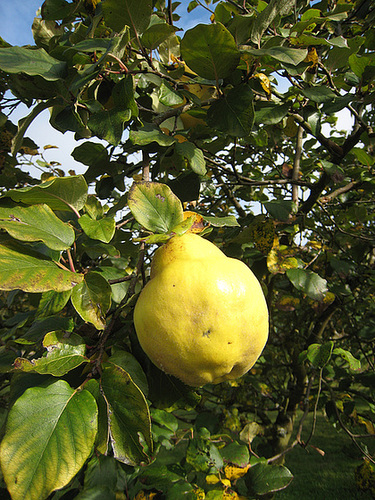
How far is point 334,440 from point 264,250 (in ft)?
→ 14.1

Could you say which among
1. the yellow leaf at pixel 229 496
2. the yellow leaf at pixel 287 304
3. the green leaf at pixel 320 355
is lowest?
the yellow leaf at pixel 229 496

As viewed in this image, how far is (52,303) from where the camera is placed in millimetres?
723

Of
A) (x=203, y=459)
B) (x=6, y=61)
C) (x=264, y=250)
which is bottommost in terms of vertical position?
(x=203, y=459)

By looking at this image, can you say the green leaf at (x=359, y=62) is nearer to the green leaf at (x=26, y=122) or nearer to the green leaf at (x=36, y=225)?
the green leaf at (x=26, y=122)

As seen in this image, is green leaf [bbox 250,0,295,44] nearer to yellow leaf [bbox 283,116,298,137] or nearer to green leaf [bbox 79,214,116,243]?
green leaf [bbox 79,214,116,243]

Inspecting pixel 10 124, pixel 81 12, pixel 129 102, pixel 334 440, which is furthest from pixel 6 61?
pixel 334 440

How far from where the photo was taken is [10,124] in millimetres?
1606

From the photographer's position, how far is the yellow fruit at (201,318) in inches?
25.2

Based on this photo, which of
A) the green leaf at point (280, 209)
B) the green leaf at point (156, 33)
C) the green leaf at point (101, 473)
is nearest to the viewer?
the green leaf at point (156, 33)

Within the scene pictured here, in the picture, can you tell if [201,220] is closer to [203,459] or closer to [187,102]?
[187,102]

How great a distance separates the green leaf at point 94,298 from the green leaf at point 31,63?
1.50 feet

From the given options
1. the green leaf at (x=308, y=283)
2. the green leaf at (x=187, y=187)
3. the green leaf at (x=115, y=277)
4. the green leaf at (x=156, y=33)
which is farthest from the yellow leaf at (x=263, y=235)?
the green leaf at (x=156, y=33)

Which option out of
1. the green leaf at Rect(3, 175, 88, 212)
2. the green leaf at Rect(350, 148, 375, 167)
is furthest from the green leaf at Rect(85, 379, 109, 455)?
the green leaf at Rect(350, 148, 375, 167)

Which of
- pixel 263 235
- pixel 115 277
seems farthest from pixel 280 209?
pixel 115 277
